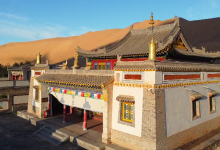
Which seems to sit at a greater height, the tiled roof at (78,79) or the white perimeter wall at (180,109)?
the tiled roof at (78,79)

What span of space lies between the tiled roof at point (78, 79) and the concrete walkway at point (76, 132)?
A: 135 inches

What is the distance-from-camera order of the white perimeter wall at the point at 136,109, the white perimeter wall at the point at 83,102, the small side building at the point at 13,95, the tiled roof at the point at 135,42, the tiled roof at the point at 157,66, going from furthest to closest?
the small side building at the point at 13,95 < the tiled roof at the point at 135,42 < the white perimeter wall at the point at 83,102 < the white perimeter wall at the point at 136,109 < the tiled roof at the point at 157,66

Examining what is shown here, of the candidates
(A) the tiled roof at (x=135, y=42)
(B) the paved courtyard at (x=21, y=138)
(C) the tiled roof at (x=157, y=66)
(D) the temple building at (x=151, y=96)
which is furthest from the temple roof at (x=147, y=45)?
(B) the paved courtyard at (x=21, y=138)

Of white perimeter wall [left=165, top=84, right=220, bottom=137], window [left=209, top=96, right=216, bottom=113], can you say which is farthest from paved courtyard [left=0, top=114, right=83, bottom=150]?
window [left=209, top=96, right=216, bottom=113]

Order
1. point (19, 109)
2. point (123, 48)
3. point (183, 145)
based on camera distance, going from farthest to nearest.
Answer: point (19, 109), point (123, 48), point (183, 145)

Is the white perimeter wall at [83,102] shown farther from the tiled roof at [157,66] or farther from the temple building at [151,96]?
the tiled roof at [157,66]

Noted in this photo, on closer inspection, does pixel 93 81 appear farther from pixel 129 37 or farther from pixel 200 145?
pixel 129 37

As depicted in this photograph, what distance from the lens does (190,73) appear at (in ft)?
39.9

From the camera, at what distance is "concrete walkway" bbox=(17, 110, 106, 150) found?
11.6 meters

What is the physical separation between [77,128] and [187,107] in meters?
7.97

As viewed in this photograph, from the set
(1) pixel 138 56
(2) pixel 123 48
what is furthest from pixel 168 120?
(2) pixel 123 48

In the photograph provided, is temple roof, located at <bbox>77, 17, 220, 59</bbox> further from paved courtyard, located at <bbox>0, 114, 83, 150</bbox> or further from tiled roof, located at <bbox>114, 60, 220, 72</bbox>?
paved courtyard, located at <bbox>0, 114, 83, 150</bbox>

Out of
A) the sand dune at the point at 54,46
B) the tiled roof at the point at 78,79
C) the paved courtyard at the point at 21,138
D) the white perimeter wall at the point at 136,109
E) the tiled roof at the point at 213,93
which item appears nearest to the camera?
the white perimeter wall at the point at 136,109

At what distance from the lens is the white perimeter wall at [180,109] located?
10453 millimetres
